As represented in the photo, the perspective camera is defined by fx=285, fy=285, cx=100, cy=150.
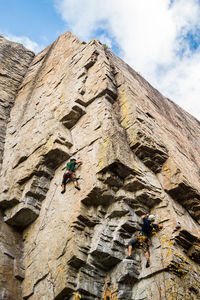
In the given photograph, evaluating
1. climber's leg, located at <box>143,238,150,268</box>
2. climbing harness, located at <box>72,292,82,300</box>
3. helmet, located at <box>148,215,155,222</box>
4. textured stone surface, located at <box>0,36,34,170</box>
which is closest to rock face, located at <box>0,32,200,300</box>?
climbing harness, located at <box>72,292,82,300</box>

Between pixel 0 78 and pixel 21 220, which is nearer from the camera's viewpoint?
pixel 21 220

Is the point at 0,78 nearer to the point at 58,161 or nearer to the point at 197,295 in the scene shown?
the point at 58,161

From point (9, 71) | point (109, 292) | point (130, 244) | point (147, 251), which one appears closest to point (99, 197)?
point (130, 244)

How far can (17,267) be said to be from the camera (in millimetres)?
8992

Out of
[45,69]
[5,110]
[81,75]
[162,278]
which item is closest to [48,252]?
[162,278]

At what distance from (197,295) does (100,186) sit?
12.3ft

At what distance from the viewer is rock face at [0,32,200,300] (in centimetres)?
Answer: 738

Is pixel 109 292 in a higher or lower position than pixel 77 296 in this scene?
higher

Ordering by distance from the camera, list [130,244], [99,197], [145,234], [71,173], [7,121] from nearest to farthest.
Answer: [130,244] → [145,234] → [99,197] → [71,173] → [7,121]

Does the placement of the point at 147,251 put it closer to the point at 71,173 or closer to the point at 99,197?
the point at 99,197

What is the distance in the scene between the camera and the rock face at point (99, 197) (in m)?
7.38

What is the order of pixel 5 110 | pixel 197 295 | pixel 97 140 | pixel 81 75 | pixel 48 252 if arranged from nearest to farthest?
pixel 197 295
pixel 48 252
pixel 97 140
pixel 81 75
pixel 5 110

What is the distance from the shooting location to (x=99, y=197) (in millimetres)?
8547

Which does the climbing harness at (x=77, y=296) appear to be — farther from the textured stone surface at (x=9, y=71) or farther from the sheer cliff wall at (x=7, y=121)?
the textured stone surface at (x=9, y=71)
